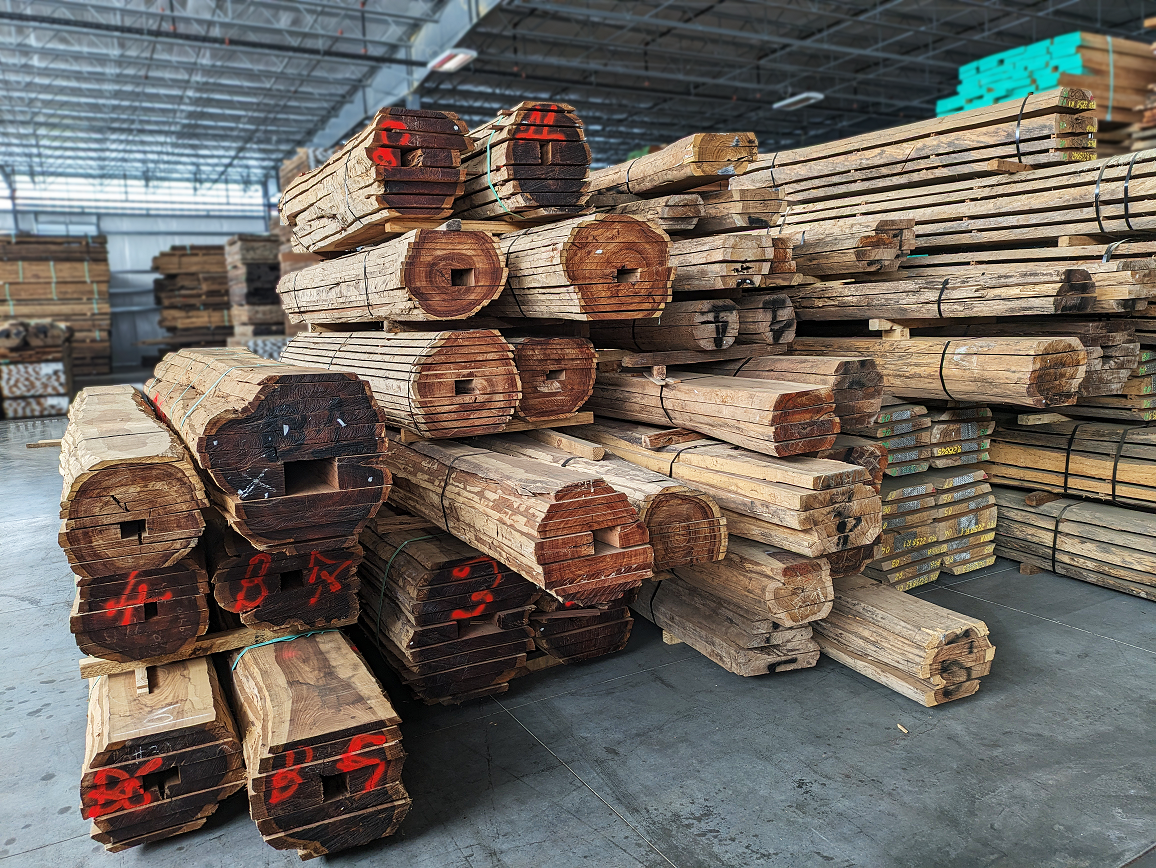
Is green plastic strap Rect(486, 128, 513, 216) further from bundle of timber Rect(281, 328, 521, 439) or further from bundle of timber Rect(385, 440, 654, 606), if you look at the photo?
bundle of timber Rect(385, 440, 654, 606)

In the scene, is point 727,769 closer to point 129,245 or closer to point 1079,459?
point 1079,459

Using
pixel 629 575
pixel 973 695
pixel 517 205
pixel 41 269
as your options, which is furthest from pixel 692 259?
pixel 41 269

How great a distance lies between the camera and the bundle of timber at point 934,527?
5.40 m

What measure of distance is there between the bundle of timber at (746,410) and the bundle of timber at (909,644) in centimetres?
97

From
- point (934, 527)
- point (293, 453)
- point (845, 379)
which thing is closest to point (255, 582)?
point (293, 453)

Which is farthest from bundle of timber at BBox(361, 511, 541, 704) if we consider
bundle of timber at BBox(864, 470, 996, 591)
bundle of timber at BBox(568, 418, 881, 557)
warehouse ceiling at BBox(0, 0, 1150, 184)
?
warehouse ceiling at BBox(0, 0, 1150, 184)

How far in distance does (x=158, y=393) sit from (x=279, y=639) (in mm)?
3182

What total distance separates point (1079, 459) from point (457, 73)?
15415 mm

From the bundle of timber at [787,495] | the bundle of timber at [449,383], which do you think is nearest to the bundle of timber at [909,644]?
the bundle of timber at [787,495]

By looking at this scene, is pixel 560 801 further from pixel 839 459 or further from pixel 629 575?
pixel 839 459

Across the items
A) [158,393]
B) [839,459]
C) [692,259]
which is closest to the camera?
[839,459]

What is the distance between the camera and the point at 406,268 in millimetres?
4148

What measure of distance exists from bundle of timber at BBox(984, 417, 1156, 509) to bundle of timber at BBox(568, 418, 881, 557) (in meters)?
2.62

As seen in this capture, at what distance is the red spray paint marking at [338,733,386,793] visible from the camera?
3008 millimetres
